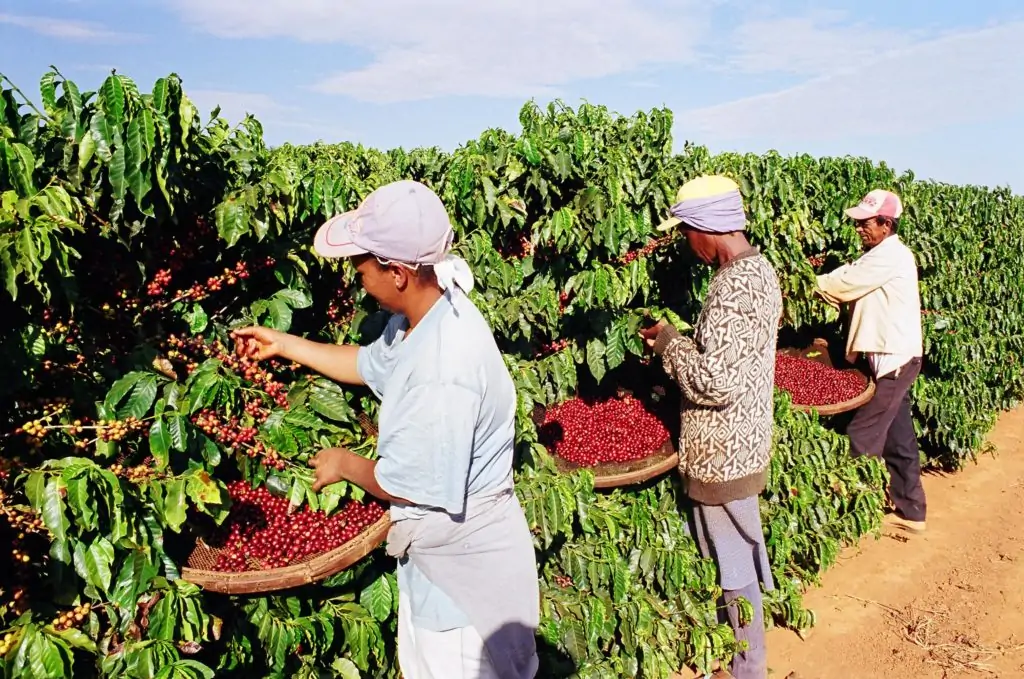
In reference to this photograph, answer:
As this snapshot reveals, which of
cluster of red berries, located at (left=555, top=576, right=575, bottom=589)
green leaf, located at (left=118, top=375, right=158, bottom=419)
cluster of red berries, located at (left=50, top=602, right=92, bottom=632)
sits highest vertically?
green leaf, located at (left=118, top=375, right=158, bottom=419)

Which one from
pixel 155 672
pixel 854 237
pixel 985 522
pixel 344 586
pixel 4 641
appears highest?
pixel 854 237

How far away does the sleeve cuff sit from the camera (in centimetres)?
361

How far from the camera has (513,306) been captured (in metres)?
3.47

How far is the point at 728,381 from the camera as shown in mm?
3387

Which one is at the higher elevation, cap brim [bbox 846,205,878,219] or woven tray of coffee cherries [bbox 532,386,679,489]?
cap brim [bbox 846,205,878,219]

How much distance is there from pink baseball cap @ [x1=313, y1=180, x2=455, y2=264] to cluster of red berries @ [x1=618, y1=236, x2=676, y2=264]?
1.89m

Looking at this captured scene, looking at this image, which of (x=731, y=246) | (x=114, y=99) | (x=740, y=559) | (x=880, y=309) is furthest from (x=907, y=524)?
(x=114, y=99)

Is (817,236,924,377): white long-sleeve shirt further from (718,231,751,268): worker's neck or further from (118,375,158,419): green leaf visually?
(118,375,158,419): green leaf

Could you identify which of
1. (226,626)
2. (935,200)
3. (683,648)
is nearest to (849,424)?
(683,648)

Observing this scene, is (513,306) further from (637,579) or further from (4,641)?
(4,641)

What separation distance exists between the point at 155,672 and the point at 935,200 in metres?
8.02

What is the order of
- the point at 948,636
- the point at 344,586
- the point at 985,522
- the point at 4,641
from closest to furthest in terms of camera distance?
the point at 4,641
the point at 344,586
the point at 948,636
the point at 985,522

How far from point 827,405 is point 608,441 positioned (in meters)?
2.18

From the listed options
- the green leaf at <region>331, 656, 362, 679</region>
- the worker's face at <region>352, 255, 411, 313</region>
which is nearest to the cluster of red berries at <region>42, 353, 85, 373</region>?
the worker's face at <region>352, 255, 411, 313</region>
